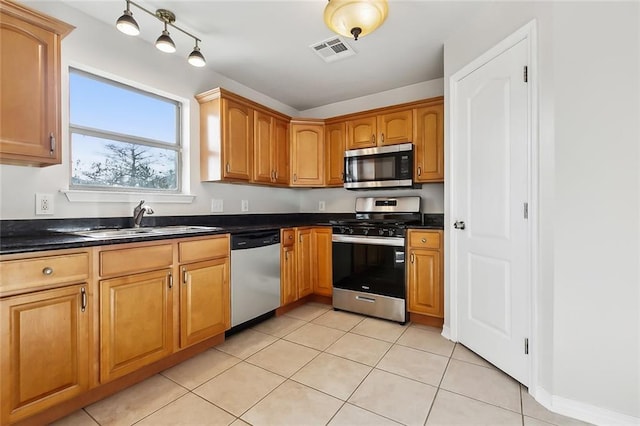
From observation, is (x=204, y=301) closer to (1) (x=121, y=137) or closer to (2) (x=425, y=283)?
(1) (x=121, y=137)

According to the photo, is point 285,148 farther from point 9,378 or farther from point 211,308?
point 9,378

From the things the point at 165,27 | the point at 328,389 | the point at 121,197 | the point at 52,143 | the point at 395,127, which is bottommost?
the point at 328,389

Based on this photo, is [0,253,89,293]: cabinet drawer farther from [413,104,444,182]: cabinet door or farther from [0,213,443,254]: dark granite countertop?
[413,104,444,182]: cabinet door

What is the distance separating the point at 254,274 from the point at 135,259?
3.35 feet

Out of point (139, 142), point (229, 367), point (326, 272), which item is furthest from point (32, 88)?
point (326, 272)

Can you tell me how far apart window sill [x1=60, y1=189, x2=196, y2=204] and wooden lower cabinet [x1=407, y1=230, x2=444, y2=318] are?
2.13 m

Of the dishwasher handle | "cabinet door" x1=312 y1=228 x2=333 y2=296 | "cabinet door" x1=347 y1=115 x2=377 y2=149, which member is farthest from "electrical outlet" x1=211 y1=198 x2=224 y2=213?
"cabinet door" x1=347 y1=115 x2=377 y2=149

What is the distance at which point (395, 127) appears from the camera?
3061 millimetres

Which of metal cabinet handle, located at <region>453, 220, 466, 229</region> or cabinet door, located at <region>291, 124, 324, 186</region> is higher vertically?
cabinet door, located at <region>291, 124, 324, 186</region>

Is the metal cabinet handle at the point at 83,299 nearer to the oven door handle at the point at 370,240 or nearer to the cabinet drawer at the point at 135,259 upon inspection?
the cabinet drawer at the point at 135,259

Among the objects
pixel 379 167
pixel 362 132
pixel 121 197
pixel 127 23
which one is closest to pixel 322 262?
pixel 379 167

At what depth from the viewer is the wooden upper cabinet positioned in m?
1.43

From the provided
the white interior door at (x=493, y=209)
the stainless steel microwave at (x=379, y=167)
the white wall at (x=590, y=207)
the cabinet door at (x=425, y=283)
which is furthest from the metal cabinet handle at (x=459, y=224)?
the stainless steel microwave at (x=379, y=167)

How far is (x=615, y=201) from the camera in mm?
1372
